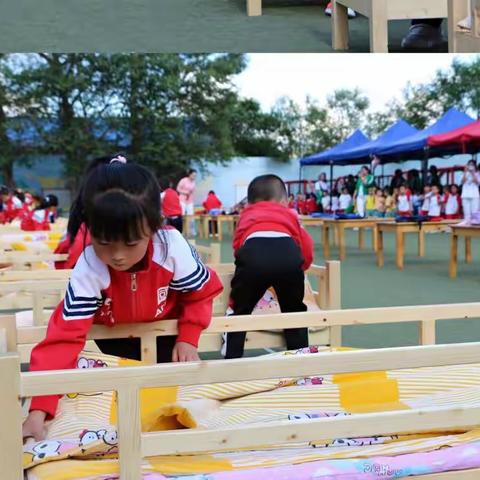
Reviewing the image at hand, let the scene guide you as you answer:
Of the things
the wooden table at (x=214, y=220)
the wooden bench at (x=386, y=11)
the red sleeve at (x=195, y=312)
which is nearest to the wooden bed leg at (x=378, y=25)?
the wooden bench at (x=386, y=11)

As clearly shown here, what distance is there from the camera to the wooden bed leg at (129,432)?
1.59 m

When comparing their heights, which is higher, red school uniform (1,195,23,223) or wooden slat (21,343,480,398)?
red school uniform (1,195,23,223)

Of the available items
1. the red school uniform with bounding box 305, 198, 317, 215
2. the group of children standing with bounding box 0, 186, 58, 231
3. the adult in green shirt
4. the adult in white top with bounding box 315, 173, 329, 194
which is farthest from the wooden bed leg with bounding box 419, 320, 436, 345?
the adult in white top with bounding box 315, 173, 329, 194

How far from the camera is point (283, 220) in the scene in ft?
13.4

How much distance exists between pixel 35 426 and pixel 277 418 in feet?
2.56

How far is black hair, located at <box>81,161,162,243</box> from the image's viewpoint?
2016 mm

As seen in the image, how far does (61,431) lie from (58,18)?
363 inches

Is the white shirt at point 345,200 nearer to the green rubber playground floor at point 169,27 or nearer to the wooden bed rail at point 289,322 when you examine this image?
the green rubber playground floor at point 169,27

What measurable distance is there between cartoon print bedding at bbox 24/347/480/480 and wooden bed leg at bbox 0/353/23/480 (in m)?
0.22

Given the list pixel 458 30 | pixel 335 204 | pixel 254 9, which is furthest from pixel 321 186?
pixel 458 30

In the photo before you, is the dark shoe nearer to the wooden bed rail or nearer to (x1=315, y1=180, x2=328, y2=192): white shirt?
the wooden bed rail

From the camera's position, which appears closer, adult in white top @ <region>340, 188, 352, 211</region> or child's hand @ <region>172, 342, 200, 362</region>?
child's hand @ <region>172, 342, 200, 362</region>

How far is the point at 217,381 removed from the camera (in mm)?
1644

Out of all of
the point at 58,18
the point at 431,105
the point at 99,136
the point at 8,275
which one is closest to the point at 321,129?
the point at 431,105
